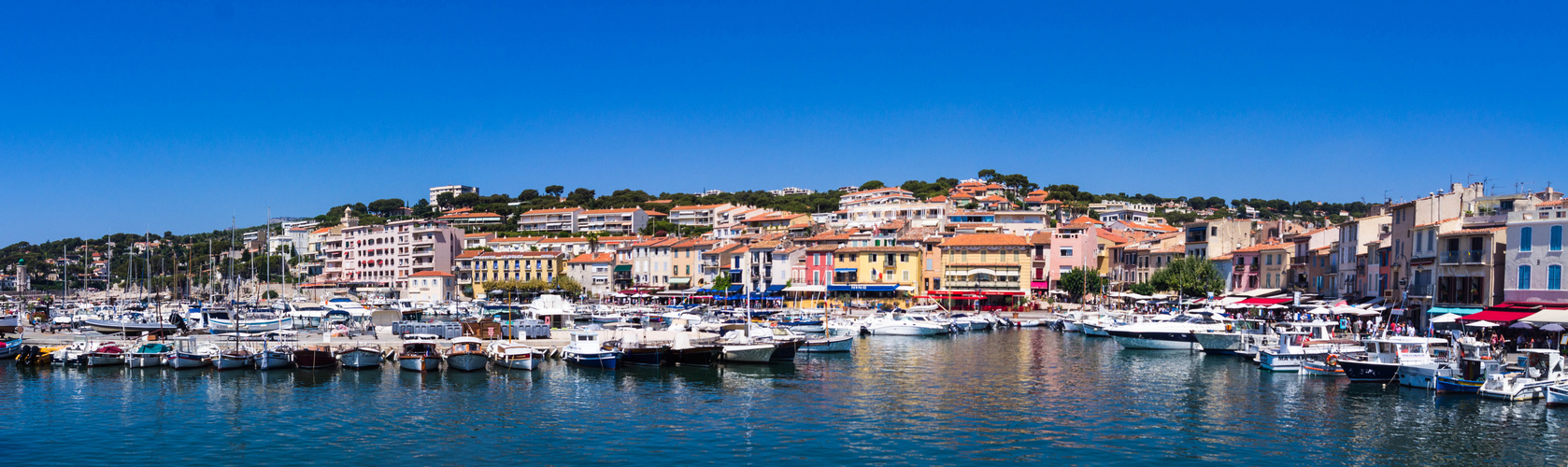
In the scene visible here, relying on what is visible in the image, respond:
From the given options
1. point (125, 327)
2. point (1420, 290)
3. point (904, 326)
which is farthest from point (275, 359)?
point (1420, 290)

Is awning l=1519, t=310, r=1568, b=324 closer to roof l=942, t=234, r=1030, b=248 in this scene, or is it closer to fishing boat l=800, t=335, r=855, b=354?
fishing boat l=800, t=335, r=855, b=354

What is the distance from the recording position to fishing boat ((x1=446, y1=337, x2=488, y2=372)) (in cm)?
4150

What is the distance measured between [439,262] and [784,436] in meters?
105

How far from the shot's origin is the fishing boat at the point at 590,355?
143 ft

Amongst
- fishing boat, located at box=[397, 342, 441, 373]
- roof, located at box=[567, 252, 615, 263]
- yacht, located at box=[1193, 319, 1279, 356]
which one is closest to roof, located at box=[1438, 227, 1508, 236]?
yacht, located at box=[1193, 319, 1279, 356]

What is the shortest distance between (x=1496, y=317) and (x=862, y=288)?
50.9m

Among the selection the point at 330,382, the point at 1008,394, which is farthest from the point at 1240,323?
the point at 330,382

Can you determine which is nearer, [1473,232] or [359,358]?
[359,358]

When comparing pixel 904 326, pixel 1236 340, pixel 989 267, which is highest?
pixel 989 267

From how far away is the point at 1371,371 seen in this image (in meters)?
37.9

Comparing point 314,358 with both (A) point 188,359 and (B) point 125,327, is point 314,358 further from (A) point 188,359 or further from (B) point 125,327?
(B) point 125,327

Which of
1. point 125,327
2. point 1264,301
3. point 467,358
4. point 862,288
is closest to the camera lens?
point 467,358

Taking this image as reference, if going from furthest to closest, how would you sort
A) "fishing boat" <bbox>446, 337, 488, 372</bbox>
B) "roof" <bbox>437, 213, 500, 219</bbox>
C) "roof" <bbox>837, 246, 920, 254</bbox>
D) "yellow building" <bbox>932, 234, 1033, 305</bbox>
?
"roof" <bbox>437, 213, 500, 219</bbox> → "roof" <bbox>837, 246, 920, 254</bbox> → "yellow building" <bbox>932, 234, 1033, 305</bbox> → "fishing boat" <bbox>446, 337, 488, 372</bbox>

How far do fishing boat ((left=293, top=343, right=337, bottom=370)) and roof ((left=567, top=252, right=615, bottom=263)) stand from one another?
7261 centimetres
